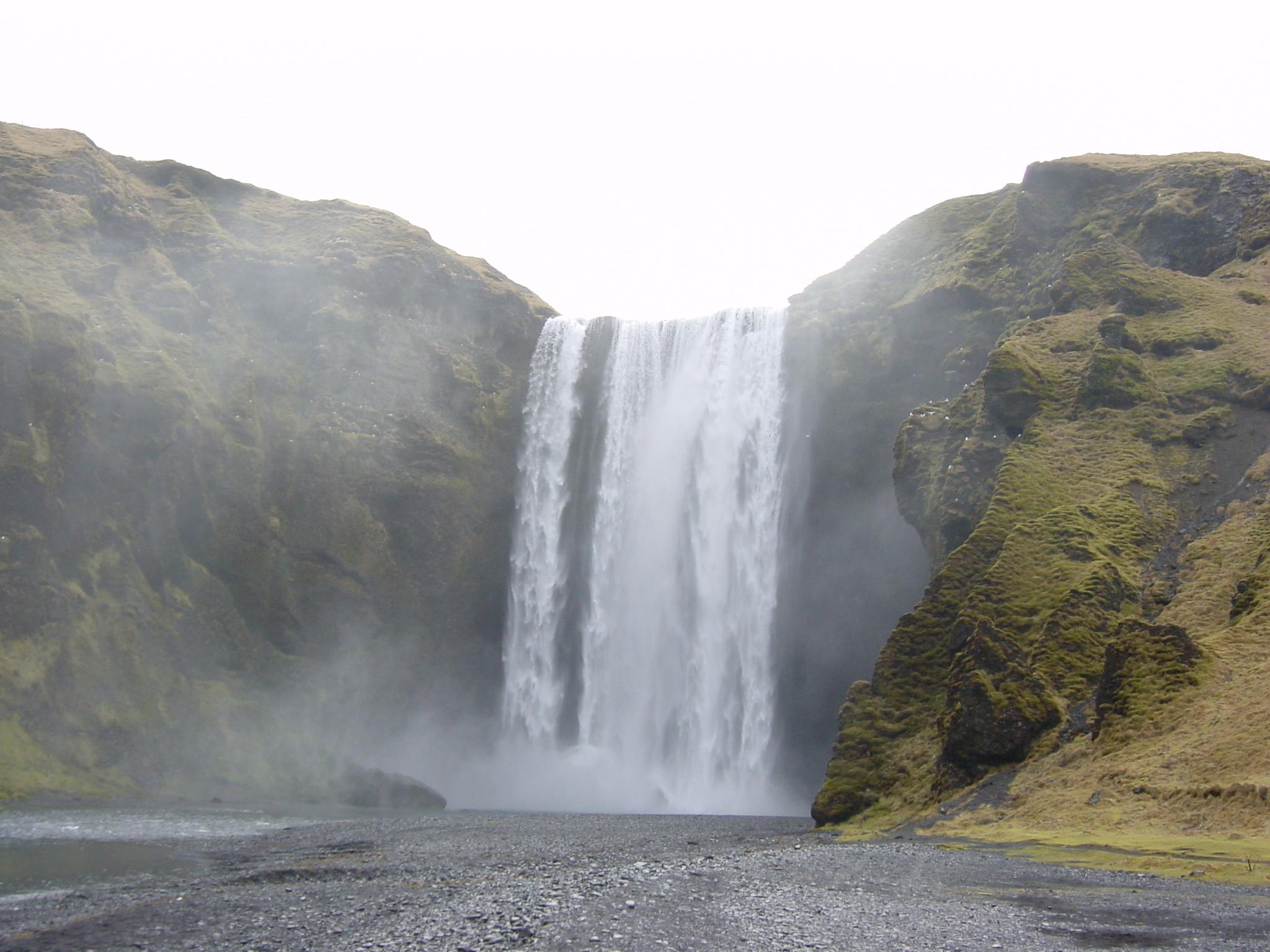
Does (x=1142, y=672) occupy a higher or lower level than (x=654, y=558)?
lower

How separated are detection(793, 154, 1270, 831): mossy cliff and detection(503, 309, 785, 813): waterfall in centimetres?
512

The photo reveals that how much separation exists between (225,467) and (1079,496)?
36110mm

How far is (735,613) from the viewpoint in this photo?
42812 mm

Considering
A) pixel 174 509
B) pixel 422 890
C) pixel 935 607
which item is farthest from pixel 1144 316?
pixel 174 509

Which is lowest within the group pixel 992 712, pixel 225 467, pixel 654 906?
pixel 654 906

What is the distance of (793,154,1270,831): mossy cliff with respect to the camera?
18.4 meters

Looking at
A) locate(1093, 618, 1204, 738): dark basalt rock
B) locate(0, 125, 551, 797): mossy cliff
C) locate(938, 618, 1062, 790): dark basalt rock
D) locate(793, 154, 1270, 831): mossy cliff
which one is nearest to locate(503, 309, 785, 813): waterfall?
locate(0, 125, 551, 797): mossy cliff

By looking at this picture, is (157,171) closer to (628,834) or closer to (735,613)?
(735,613)

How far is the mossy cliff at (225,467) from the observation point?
1464 inches

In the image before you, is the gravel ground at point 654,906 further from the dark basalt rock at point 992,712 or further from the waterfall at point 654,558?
the waterfall at point 654,558

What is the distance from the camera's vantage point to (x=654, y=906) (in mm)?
10992

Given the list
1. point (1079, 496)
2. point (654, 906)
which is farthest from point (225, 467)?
point (654, 906)

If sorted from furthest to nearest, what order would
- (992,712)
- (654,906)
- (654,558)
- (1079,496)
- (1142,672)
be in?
(654,558) < (1079,496) < (992,712) < (1142,672) < (654,906)

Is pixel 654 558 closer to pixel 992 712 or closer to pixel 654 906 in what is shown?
pixel 992 712
